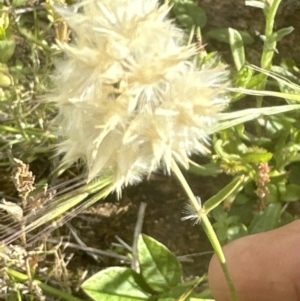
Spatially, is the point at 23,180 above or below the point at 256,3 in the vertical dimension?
below

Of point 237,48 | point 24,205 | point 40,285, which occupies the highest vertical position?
point 237,48

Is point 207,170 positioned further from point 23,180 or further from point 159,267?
point 23,180

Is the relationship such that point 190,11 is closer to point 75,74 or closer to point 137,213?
point 137,213

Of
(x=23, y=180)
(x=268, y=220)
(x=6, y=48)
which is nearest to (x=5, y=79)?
(x=6, y=48)

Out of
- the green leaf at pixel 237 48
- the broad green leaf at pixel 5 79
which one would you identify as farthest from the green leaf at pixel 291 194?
the broad green leaf at pixel 5 79

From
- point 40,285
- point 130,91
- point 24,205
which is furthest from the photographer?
point 40,285

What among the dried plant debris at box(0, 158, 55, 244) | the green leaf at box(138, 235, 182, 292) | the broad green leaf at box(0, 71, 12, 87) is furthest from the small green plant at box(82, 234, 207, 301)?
the broad green leaf at box(0, 71, 12, 87)

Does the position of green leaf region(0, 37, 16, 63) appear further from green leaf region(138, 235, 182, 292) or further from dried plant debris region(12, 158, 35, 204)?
green leaf region(138, 235, 182, 292)
